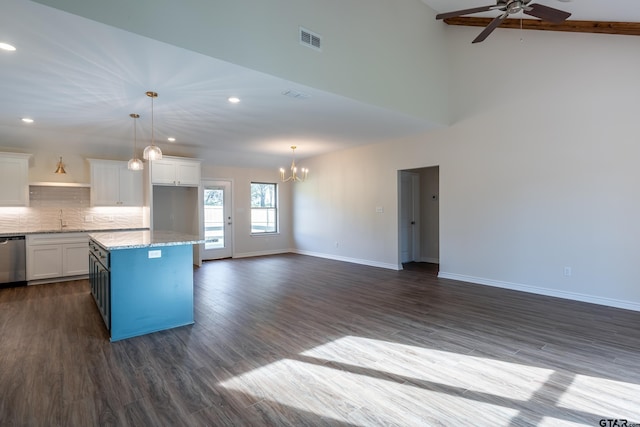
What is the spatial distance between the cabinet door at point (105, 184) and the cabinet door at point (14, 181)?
968 mm

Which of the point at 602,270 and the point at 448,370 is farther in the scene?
the point at 602,270

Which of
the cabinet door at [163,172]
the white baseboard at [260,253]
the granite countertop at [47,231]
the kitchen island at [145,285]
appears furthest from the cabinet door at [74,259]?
the white baseboard at [260,253]

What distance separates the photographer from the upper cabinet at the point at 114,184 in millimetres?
6180

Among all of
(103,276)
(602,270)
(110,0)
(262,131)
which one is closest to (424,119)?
(262,131)

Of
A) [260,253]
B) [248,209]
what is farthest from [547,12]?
[260,253]

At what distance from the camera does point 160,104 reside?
4105 millimetres

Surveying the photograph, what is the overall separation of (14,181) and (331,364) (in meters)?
6.39

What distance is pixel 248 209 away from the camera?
28.4 ft

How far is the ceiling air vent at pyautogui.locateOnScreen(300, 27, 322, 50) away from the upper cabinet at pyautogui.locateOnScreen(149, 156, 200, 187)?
433 centimetres

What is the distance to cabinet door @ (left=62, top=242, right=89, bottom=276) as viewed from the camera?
225 inches

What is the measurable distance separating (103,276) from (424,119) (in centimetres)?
497

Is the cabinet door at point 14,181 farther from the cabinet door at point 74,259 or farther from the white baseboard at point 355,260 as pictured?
the white baseboard at point 355,260

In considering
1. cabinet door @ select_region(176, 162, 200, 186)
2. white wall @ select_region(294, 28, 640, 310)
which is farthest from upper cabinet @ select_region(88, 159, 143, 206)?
white wall @ select_region(294, 28, 640, 310)

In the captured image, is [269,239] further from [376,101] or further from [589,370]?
[589,370]
